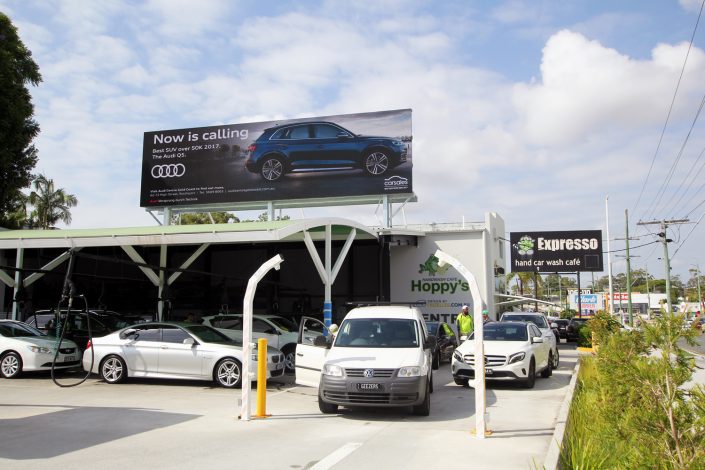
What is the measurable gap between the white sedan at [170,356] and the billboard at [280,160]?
15.2 meters

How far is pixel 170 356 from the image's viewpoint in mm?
13188

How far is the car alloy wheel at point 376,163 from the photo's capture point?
27516 millimetres

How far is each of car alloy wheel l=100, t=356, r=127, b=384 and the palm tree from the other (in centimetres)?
4507

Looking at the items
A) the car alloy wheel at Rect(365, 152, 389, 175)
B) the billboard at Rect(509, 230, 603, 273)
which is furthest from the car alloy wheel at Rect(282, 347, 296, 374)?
the billboard at Rect(509, 230, 603, 273)

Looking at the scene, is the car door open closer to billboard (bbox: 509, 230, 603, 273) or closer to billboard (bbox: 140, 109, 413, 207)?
billboard (bbox: 140, 109, 413, 207)

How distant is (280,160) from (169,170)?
6.52m

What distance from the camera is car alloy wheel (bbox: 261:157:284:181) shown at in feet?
95.3

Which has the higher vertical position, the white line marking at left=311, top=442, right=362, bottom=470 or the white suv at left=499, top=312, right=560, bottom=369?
the white suv at left=499, top=312, right=560, bottom=369

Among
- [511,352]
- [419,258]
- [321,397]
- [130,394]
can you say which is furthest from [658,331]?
[419,258]

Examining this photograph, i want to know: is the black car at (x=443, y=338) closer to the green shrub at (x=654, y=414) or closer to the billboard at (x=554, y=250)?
the green shrub at (x=654, y=414)

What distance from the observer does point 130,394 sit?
1209 cm

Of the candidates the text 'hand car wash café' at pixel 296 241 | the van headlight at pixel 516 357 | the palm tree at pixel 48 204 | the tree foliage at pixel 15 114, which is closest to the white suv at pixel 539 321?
the van headlight at pixel 516 357

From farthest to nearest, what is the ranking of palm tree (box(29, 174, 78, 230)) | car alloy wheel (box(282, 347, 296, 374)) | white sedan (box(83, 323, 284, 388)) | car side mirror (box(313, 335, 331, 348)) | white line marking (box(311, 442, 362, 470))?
palm tree (box(29, 174, 78, 230)) < car alloy wheel (box(282, 347, 296, 374)) < white sedan (box(83, 323, 284, 388)) < car side mirror (box(313, 335, 331, 348)) < white line marking (box(311, 442, 362, 470))

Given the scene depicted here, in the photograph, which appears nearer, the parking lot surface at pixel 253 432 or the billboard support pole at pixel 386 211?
the parking lot surface at pixel 253 432
